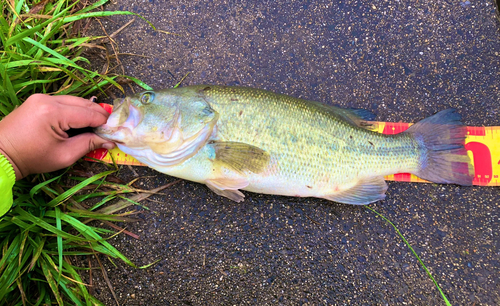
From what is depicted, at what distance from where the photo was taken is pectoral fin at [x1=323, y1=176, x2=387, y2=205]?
255cm

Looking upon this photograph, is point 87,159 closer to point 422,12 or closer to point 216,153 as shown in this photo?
point 216,153

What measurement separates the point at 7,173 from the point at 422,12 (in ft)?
13.3

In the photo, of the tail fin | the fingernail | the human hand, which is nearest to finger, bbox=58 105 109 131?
the human hand

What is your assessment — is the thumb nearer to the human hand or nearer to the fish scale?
the human hand

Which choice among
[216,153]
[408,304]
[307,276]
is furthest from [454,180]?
[216,153]

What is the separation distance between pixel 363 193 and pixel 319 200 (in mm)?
406

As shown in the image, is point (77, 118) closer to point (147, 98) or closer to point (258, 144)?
point (147, 98)

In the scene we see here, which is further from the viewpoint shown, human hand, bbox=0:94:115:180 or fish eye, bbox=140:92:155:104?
fish eye, bbox=140:92:155:104

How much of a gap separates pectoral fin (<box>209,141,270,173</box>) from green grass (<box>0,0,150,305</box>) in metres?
1.04

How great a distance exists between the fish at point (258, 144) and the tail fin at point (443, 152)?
0.07ft

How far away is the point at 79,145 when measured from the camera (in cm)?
241

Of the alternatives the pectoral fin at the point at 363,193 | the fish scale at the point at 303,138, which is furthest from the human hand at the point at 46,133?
the pectoral fin at the point at 363,193

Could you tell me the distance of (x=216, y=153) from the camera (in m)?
2.31

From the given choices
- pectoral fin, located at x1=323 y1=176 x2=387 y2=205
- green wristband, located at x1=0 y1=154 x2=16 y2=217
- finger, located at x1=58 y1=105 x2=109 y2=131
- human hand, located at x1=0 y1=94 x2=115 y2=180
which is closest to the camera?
green wristband, located at x1=0 y1=154 x2=16 y2=217
